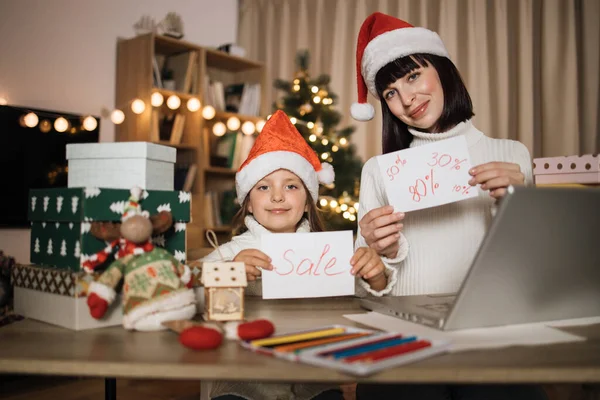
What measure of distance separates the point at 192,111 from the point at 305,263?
2921 mm

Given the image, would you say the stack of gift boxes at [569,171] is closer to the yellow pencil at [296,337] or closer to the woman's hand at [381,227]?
the woman's hand at [381,227]

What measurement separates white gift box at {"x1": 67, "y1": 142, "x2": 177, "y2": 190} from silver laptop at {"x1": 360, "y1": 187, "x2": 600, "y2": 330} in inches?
20.7

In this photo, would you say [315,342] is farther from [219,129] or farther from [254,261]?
[219,129]

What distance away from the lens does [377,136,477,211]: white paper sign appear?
3.46 feet

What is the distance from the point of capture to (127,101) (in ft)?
11.4

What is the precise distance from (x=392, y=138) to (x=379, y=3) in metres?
2.94

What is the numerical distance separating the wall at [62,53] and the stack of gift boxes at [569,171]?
260 centimetres

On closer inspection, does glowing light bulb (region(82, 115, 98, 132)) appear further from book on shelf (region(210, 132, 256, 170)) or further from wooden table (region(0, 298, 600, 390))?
wooden table (region(0, 298, 600, 390))

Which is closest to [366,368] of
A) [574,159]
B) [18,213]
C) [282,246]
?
[282,246]

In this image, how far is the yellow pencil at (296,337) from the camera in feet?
2.33

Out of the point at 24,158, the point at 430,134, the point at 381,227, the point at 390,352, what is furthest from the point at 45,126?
the point at 390,352

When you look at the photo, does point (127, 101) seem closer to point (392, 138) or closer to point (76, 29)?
point (76, 29)

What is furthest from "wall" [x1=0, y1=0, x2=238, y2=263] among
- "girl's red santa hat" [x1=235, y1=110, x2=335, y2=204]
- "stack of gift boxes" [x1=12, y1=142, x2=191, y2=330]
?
"stack of gift boxes" [x1=12, y1=142, x2=191, y2=330]

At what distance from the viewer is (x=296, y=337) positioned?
0.73 metres
